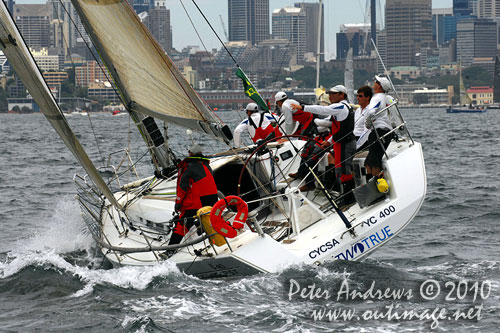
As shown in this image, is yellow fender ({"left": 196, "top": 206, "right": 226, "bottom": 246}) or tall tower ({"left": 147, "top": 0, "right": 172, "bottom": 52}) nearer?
yellow fender ({"left": 196, "top": 206, "right": 226, "bottom": 246})

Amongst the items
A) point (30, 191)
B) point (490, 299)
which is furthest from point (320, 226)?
point (30, 191)

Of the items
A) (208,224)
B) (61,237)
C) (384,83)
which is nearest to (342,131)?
(384,83)

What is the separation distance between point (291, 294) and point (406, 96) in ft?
461

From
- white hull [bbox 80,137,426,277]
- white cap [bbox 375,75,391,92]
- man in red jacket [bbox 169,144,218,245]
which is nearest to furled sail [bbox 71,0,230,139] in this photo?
man in red jacket [bbox 169,144,218,245]

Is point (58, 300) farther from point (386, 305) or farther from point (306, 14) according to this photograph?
point (306, 14)

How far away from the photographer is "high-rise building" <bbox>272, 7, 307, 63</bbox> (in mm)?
161375

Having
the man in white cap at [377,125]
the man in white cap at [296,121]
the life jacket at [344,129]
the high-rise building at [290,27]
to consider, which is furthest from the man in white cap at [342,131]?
the high-rise building at [290,27]

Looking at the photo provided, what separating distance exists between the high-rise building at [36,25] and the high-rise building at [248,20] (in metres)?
28.0

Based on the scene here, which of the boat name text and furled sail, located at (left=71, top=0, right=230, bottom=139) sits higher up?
furled sail, located at (left=71, top=0, right=230, bottom=139)

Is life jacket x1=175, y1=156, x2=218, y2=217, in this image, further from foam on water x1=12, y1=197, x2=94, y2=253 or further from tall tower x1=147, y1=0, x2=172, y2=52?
tall tower x1=147, y1=0, x2=172, y2=52

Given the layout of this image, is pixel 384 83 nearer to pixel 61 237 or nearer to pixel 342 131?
pixel 342 131

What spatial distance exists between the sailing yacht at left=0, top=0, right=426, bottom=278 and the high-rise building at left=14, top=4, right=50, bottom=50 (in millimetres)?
129567

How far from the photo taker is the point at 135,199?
10.2 meters

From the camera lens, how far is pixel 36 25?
152125mm
